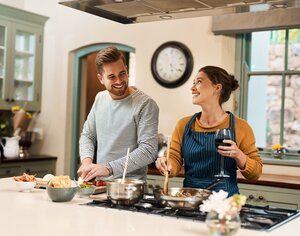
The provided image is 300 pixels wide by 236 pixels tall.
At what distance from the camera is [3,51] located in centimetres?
513

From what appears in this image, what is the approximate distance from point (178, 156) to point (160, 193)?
0.64 metres

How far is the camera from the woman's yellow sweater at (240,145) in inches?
94.8

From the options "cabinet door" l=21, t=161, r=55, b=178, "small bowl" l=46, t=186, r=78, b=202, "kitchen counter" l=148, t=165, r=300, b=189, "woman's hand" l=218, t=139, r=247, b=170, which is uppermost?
"woman's hand" l=218, t=139, r=247, b=170

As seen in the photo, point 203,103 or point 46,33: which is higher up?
point 46,33

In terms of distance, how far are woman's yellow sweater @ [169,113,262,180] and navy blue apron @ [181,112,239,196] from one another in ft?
0.11

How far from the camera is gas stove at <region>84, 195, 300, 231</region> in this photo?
177cm

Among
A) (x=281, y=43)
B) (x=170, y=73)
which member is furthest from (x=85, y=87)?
(x=281, y=43)

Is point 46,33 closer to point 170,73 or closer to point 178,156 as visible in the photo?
point 170,73

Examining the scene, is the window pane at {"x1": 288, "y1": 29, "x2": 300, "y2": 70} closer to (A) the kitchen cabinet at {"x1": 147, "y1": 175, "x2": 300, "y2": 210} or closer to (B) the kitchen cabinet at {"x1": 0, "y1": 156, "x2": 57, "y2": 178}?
(A) the kitchen cabinet at {"x1": 147, "y1": 175, "x2": 300, "y2": 210}

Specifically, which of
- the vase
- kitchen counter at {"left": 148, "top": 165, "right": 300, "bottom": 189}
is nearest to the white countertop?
the vase

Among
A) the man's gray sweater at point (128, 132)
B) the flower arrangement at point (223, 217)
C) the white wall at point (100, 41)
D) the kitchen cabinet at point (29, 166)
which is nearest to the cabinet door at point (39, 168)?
the kitchen cabinet at point (29, 166)

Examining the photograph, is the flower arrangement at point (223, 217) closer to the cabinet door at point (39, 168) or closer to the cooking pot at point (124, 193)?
the cooking pot at point (124, 193)

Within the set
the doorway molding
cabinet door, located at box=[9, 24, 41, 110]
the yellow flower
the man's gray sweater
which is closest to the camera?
the man's gray sweater

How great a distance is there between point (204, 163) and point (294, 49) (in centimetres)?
217
